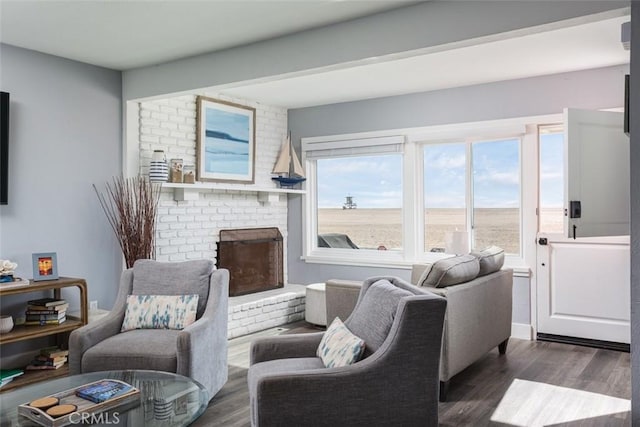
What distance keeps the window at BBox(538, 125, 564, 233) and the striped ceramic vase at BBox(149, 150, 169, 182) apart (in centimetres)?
346

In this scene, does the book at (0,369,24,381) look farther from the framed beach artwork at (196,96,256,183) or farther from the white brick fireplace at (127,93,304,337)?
the framed beach artwork at (196,96,256,183)

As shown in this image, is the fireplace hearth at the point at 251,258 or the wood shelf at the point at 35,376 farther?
the fireplace hearth at the point at 251,258

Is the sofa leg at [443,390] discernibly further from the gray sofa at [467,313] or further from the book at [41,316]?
the book at [41,316]

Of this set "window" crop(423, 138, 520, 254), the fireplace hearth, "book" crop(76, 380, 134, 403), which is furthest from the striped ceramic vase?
"window" crop(423, 138, 520, 254)

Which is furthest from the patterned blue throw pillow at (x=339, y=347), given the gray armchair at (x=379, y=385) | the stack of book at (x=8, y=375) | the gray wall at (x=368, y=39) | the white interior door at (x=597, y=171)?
the stack of book at (x=8, y=375)

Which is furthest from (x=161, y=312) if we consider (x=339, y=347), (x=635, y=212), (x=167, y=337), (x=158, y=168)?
(x=635, y=212)

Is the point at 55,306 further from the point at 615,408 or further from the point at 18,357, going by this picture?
the point at 615,408

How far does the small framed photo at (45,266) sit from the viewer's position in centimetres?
373

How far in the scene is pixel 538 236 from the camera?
15.7 ft

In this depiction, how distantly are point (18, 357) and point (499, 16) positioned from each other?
157 inches

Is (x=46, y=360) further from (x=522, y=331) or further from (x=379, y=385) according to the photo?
(x=522, y=331)

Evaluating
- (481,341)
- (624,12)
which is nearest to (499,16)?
(624,12)

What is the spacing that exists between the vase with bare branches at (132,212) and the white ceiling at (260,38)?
1.03 meters

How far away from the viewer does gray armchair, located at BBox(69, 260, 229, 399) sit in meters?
2.91
